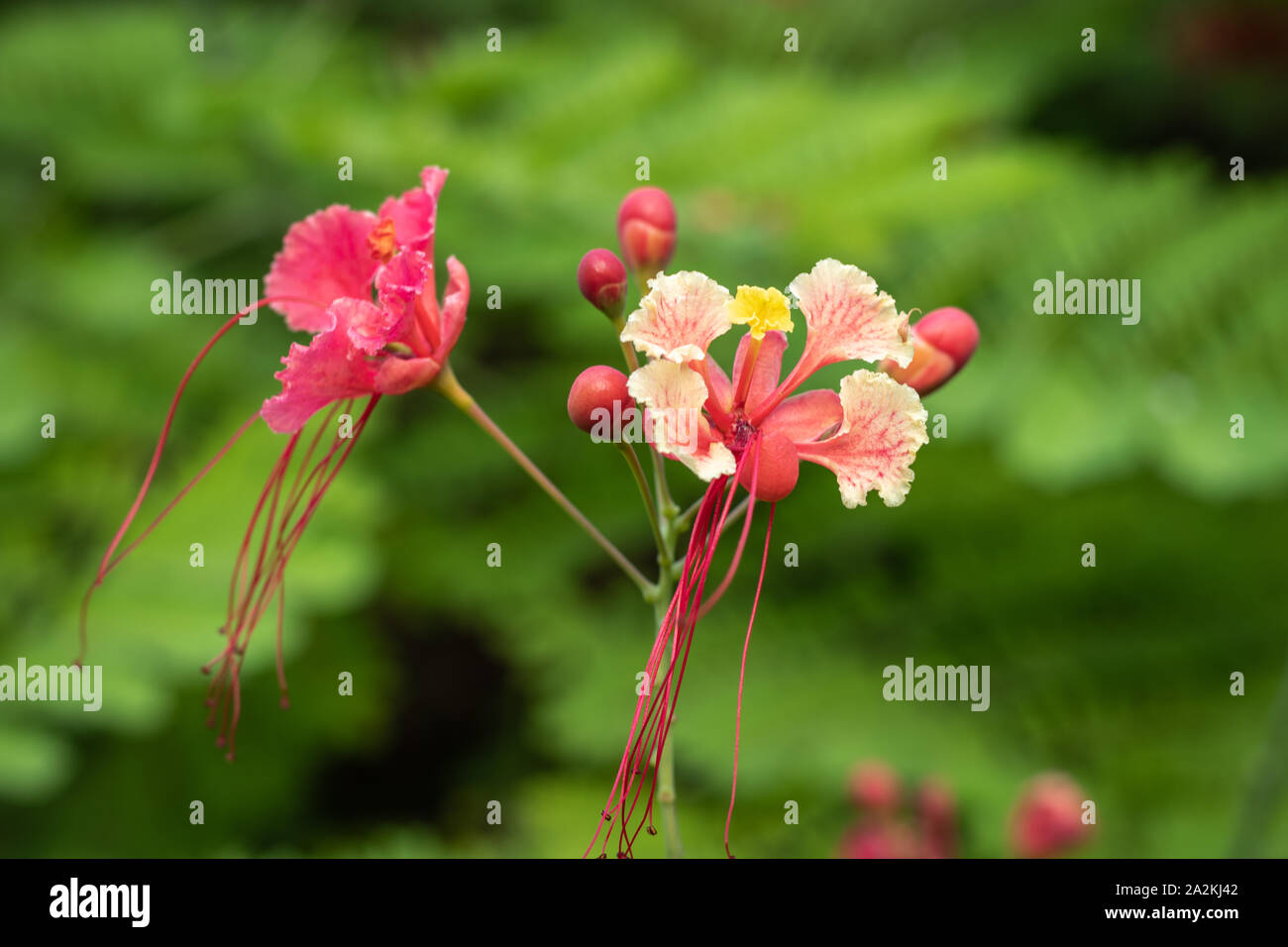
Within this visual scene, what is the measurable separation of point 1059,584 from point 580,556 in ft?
4.76

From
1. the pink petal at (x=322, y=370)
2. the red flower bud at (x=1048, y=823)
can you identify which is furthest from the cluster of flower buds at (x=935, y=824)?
the pink petal at (x=322, y=370)

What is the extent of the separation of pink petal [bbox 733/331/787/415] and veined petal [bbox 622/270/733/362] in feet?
0.30

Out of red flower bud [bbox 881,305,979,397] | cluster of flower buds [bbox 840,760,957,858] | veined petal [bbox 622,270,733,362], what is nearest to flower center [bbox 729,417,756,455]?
veined petal [bbox 622,270,733,362]

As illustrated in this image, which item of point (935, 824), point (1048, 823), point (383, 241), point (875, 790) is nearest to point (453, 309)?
point (383, 241)

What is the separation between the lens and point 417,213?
1.33 meters

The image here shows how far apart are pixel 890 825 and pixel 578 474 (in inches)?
63.3

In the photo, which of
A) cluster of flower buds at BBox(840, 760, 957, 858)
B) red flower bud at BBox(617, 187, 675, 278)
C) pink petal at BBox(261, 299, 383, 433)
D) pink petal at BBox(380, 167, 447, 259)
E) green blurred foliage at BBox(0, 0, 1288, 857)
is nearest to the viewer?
pink petal at BBox(261, 299, 383, 433)

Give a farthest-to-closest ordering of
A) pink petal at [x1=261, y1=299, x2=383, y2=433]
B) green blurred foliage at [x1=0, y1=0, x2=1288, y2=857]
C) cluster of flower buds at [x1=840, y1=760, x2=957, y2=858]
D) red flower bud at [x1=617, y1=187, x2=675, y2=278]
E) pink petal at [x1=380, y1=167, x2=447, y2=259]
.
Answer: green blurred foliage at [x1=0, y1=0, x2=1288, y2=857], cluster of flower buds at [x1=840, y1=760, x2=957, y2=858], red flower bud at [x1=617, y1=187, x2=675, y2=278], pink petal at [x1=380, y1=167, x2=447, y2=259], pink petal at [x1=261, y1=299, x2=383, y2=433]

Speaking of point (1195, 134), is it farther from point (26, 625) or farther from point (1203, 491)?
point (26, 625)

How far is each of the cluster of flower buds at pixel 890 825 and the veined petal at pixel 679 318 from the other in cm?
151

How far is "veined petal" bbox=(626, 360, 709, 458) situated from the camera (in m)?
1.10

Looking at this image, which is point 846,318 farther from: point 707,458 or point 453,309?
point 453,309

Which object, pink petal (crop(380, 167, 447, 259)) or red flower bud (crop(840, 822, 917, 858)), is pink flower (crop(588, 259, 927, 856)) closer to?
pink petal (crop(380, 167, 447, 259))
